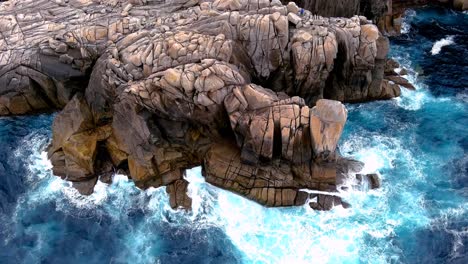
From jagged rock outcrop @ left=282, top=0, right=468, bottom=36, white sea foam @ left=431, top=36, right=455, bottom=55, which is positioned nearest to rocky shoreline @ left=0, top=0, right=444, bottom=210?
jagged rock outcrop @ left=282, top=0, right=468, bottom=36

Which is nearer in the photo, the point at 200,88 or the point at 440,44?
the point at 200,88

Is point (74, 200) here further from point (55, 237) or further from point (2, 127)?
point (2, 127)

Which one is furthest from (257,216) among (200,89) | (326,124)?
(200,89)

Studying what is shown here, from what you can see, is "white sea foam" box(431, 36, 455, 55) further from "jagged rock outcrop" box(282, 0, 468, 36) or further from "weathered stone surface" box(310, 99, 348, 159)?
"weathered stone surface" box(310, 99, 348, 159)

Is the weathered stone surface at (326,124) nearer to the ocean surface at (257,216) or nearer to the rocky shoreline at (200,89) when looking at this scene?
the rocky shoreline at (200,89)

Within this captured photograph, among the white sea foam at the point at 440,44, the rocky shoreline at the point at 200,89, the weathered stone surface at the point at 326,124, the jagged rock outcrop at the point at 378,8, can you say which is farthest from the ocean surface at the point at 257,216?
the jagged rock outcrop at the point at 378,8

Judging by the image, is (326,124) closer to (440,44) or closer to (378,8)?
(378,8)
